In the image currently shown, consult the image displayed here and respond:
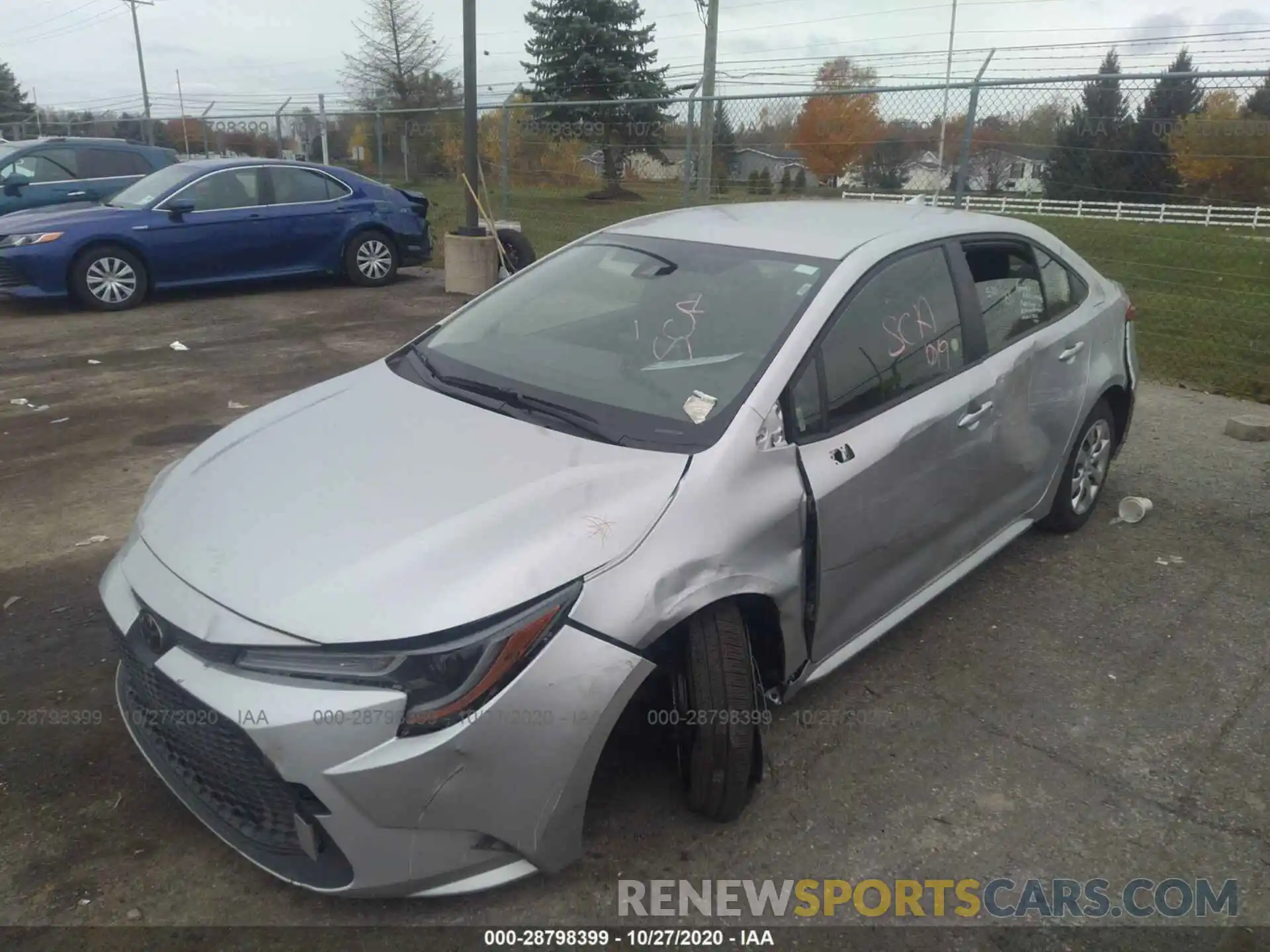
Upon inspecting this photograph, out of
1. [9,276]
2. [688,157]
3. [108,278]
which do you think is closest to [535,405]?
[108,278]

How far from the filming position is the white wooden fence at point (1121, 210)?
9.33 m

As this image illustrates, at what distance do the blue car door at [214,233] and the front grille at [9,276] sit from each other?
114 cm

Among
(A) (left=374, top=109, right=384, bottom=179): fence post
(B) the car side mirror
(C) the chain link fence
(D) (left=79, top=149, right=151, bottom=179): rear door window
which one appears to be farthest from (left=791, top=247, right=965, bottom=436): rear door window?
(A) (left=374, top=109, right=384, bottom=179): fence post

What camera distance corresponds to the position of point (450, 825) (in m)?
2.18

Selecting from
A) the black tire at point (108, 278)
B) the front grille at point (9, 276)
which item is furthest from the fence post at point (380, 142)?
the front grille at point (9, 276)

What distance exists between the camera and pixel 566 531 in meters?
2.37

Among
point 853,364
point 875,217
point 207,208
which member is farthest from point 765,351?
point 207,208

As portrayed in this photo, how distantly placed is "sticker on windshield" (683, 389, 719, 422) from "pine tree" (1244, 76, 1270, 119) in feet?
27.3

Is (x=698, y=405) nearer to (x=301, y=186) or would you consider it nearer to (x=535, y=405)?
(x=535, y=405)

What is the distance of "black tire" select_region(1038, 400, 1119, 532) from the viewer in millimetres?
4422

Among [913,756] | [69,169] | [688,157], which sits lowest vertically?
[913,756]

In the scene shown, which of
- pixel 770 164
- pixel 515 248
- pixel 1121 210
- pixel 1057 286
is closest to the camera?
pixel 1057 286

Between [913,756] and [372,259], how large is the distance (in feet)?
32.1

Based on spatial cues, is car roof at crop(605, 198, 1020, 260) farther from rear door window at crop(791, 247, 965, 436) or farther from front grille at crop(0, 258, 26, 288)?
front grille at crop(0, 258, 26, 288)
